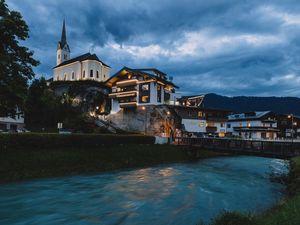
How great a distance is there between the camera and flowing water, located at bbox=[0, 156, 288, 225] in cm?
1392

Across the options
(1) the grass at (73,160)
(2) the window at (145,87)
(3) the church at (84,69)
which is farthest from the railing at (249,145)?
(3) the church at (84,69)

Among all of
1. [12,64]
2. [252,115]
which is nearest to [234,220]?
[12,64]

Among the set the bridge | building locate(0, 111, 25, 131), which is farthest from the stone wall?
building locate(0, 111, 25, 131)

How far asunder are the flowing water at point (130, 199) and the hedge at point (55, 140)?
225 inches

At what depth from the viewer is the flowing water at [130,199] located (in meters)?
13.9

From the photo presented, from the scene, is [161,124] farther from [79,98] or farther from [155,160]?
[79,98]

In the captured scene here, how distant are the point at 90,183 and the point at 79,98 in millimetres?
60053

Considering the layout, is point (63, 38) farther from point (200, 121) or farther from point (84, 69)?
point (200, 121)

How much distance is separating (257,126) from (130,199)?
7673cm

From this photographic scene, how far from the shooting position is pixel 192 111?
66062 millimetres

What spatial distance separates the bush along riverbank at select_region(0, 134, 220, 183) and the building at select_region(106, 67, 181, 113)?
77.1ft

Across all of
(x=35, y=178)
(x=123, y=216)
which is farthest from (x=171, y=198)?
(x=35, y=178)

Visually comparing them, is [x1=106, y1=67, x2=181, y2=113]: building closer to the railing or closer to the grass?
the railing

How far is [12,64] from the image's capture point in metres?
23.2
